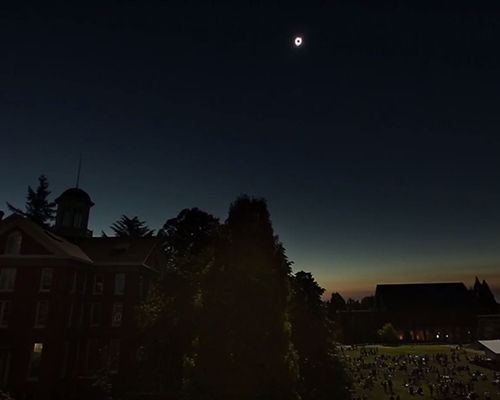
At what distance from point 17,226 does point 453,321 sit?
8828cm

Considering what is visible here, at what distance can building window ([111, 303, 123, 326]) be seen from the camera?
35031 mm

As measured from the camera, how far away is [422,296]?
8875 cm

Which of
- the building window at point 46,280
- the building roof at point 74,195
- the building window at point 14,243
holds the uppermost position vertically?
the building roof at point 74,195

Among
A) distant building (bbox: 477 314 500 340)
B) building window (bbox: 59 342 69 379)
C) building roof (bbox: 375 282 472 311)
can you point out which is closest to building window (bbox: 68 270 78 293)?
building window (bbox: 59 342 69 379)

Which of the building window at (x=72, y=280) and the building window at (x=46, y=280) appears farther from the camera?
the building window at (x=72, y=280)

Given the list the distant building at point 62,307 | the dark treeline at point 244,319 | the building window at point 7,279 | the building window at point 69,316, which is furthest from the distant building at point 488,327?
the building window at point 7,279

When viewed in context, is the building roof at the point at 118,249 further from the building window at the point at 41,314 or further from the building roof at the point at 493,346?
the building roof at the point at 493,346

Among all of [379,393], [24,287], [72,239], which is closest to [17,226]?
[24,287]

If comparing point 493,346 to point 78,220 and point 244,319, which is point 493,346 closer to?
point 244,319

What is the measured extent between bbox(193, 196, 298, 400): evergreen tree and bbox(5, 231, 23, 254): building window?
993 inches

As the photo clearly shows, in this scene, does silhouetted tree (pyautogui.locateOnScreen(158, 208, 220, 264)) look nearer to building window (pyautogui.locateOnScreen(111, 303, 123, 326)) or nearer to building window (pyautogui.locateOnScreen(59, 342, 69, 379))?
building window (pyautogui.locateOnScreen(111, 303, 123, 326))

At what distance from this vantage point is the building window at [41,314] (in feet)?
98.6

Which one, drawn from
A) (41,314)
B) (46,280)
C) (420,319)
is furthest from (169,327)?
(420,319)

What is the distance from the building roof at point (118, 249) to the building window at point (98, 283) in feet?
5.04
